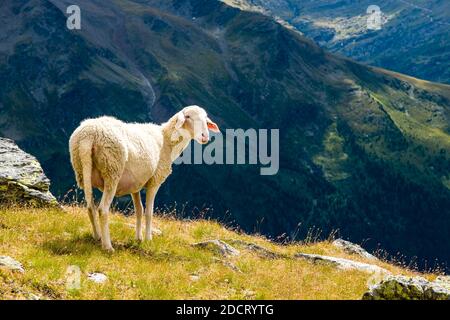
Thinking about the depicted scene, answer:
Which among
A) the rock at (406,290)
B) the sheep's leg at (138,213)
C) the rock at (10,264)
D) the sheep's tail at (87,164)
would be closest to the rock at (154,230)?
the sheep's leg at (138,213)

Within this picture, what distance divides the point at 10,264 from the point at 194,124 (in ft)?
27.2

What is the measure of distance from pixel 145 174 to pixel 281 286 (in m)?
5.55

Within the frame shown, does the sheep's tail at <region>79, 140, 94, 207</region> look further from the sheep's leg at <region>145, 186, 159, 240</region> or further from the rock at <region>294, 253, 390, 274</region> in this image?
the rock at <region>294, 253, 390, 274</region>

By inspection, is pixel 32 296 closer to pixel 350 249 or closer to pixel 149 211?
pixel 149 211

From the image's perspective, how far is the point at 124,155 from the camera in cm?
1439

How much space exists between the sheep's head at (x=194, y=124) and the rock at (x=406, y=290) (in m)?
7.86

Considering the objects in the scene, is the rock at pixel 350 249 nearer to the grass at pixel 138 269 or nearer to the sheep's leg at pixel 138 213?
the grass at pixel 138 269

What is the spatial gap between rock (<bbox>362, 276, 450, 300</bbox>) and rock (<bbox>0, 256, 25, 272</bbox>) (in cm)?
738

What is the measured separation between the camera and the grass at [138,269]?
1072 centimetres

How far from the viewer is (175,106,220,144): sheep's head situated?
1698cm

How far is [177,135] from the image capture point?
57.3ft

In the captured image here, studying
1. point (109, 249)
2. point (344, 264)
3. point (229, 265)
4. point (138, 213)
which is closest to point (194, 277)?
point (229, 265)
